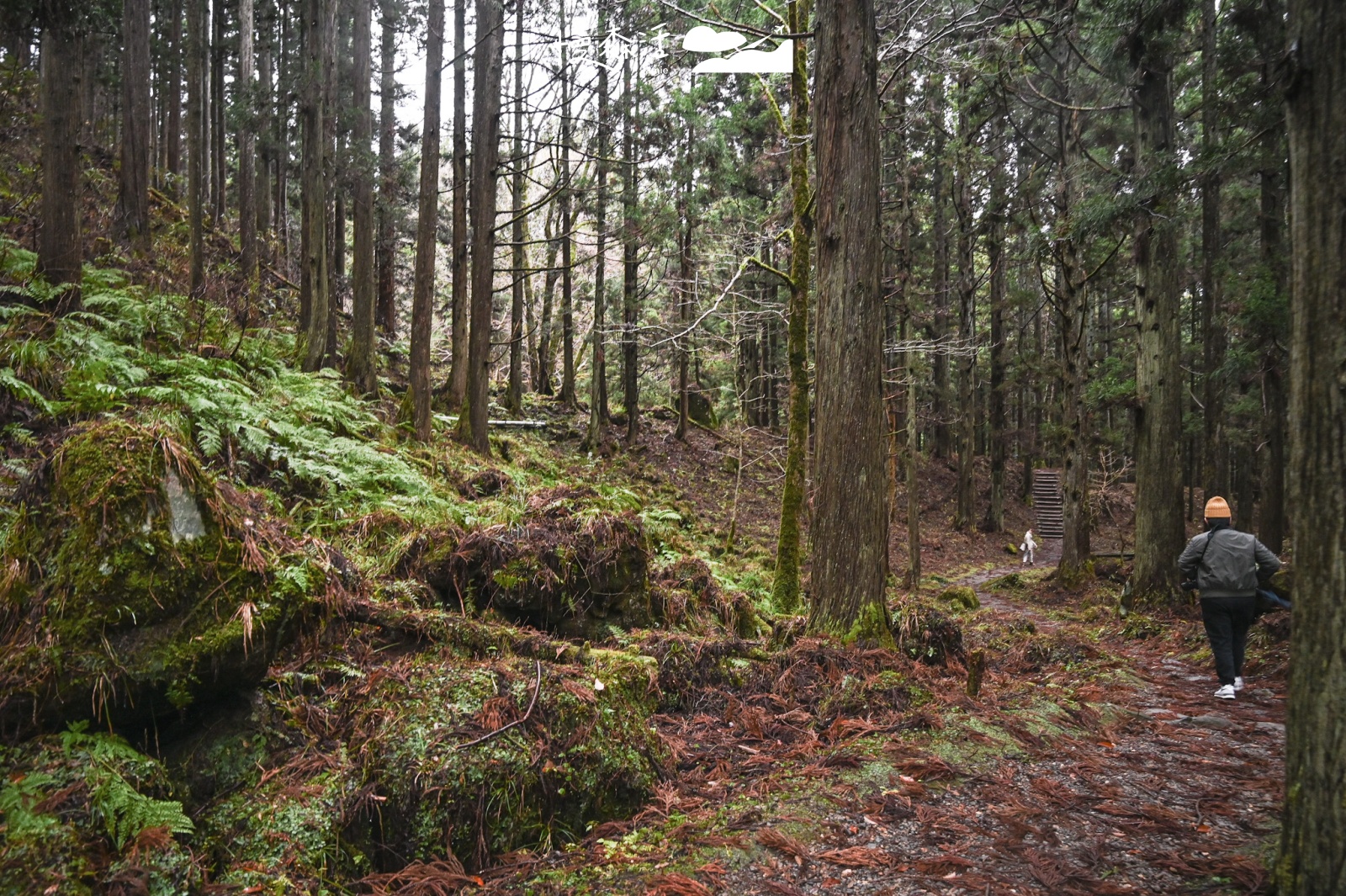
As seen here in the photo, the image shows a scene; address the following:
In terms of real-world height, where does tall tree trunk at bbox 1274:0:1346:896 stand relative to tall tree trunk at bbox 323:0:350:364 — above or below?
below

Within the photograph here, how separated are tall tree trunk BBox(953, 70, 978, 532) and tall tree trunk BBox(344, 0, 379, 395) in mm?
13342

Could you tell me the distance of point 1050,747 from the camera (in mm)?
4328

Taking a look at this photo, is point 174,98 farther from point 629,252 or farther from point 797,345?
point 797,345

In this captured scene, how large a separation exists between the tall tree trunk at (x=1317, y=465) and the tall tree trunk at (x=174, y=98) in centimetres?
2499

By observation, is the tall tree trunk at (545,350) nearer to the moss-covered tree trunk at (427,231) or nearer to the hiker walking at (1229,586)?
the moss-covered tree trunk at (427,231)

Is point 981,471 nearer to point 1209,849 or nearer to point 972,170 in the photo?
point 972,170

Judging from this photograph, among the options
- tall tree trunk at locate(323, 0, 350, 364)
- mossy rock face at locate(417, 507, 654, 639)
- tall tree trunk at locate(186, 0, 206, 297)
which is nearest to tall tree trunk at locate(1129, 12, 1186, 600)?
mossy rock face at locate(417, 507, 654, 639)

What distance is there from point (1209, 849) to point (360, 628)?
4310mm

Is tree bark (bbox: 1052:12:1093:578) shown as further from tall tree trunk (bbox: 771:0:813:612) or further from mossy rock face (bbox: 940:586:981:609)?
tall tree trunk (bbox: 771:0:813:612)

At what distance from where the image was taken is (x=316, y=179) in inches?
486

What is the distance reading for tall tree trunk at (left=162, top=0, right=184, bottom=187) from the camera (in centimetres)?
1925

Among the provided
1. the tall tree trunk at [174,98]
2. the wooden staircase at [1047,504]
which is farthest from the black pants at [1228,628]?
the tall tree trunk at [174,98]

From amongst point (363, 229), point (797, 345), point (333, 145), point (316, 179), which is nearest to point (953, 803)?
point (797, 345)

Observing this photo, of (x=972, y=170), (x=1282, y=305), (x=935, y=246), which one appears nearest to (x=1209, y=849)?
(x=1282, y=305)
